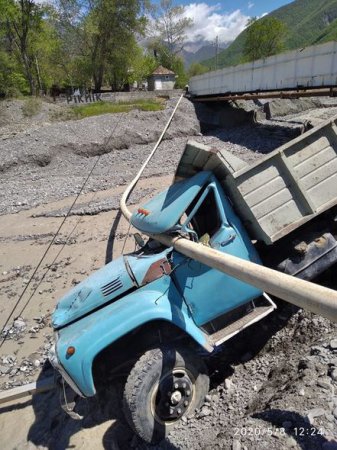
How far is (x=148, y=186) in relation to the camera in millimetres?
13156

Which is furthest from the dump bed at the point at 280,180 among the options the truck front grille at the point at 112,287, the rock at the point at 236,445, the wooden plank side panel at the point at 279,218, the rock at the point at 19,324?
the rock at the point at 19,324

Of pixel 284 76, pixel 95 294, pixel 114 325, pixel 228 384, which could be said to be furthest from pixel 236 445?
pixel 284 76

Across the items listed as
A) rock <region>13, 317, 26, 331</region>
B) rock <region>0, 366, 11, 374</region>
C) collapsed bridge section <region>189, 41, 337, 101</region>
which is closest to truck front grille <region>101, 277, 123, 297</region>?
rock <region>0, 366, 11, 374</region>

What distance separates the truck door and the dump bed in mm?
216

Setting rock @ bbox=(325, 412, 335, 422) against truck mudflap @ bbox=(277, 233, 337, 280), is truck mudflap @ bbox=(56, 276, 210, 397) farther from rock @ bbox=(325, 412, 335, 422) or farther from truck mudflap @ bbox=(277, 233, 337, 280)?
truck mudflap @ bbox=(277, 233, 337, 280)

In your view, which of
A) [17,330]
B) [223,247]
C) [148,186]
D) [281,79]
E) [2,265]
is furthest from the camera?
[281,79]

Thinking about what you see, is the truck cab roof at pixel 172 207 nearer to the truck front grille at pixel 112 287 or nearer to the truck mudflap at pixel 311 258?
the truck front grille at pixel 112 287

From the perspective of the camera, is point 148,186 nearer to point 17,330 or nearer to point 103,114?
point 17,330

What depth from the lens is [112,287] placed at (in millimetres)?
4535

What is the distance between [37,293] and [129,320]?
457cm

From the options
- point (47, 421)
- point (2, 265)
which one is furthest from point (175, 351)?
point (2, 265)

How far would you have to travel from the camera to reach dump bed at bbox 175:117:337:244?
4688 millimetres

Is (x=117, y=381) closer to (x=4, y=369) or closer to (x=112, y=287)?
(x=112, y=287)

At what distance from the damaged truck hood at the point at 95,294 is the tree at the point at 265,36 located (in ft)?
253
